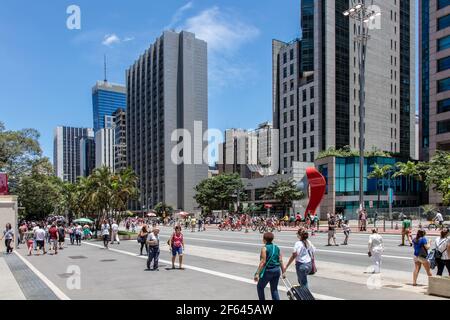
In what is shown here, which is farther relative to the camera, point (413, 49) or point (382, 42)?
point (413, 49)

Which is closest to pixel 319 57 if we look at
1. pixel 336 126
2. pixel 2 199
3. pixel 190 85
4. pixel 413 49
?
pixel 336 126

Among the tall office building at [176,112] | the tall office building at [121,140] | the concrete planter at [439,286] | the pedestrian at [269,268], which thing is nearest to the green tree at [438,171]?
the concrete planter at [439,286]

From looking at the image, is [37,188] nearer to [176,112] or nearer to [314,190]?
[314,190]

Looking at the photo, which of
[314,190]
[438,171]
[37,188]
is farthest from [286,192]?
[37,188]

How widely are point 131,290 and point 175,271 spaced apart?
3685mm

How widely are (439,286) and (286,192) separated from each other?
59.0m

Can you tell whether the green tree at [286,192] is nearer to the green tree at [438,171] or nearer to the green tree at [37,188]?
the green tree at [438,171]

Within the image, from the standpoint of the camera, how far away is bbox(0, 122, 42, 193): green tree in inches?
1939

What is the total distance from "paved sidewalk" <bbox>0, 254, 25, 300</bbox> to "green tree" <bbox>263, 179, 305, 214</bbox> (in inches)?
2165

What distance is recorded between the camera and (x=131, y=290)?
11828mm

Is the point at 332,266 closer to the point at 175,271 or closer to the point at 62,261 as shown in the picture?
A: the point at 175,271

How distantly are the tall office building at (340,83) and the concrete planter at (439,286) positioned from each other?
76.1 metres

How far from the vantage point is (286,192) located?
228 feet
